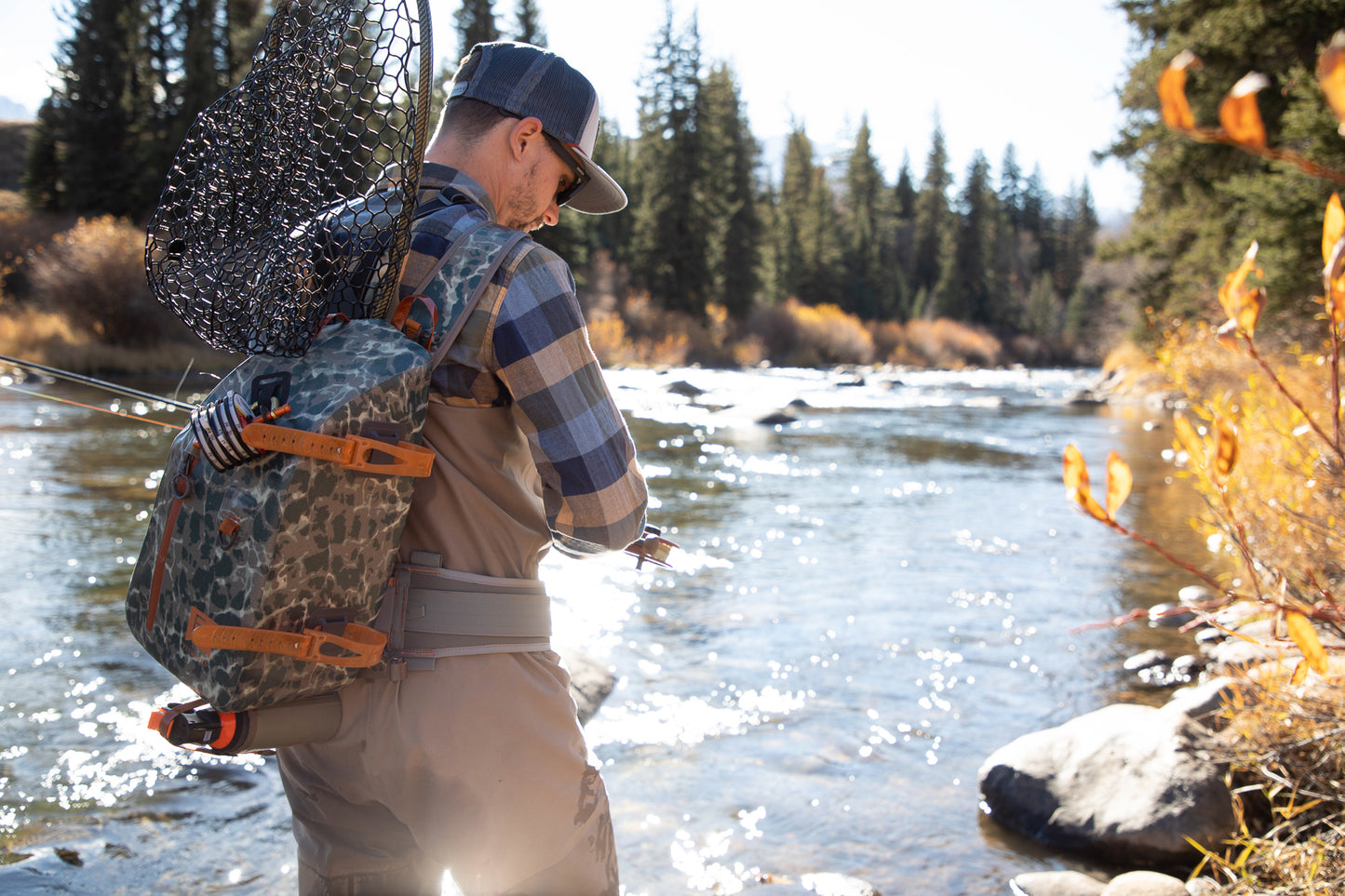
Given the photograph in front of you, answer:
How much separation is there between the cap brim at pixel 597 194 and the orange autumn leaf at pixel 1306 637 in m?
1.36

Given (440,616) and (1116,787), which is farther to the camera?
(1116,787)

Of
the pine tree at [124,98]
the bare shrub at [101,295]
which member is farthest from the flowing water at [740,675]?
the pine tree at [124,98]

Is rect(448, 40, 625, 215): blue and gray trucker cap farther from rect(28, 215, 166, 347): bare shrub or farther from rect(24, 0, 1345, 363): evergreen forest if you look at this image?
rect(28, 215, 166, 347): bare shrub

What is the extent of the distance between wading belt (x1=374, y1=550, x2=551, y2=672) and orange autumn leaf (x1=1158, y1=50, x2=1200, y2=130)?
50.2 inches

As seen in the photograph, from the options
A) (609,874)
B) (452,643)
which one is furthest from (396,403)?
(609,874)

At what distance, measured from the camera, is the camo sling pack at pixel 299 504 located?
154 cm

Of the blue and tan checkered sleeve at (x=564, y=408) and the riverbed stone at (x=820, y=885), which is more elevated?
the blue and tan checkered sleeve at (x=564, y=408)

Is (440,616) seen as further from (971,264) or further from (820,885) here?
(971,264)

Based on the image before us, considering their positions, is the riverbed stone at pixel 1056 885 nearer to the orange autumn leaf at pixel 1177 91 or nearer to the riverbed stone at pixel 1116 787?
the riverbed stone at pixel 1116 787

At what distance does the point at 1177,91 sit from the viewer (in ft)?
3.07

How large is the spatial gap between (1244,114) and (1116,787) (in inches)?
156

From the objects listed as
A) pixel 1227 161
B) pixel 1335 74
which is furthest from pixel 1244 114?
pixel 1227 161

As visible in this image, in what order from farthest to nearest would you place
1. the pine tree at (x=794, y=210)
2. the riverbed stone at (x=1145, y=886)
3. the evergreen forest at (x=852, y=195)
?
the pine tree at (x=794, y=210) < the evergreen forest at (x=852, y=195) < the riverbed stone at (x=1145, y=886)

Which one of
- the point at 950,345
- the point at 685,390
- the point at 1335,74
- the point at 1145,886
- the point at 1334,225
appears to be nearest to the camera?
the point at 1335,74
